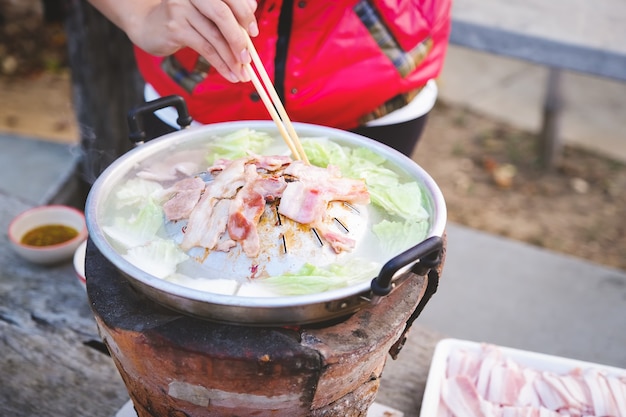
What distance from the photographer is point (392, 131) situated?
8.38 ft

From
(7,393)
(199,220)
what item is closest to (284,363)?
(199,220)

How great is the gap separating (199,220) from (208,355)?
38cm

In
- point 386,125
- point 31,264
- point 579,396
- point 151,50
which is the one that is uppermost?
point 151,50

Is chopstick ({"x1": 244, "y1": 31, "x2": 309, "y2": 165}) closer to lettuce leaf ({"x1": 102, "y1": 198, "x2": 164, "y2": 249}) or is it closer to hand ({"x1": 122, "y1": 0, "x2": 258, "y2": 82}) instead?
hand ({"x1": 122, "y1": 0, "x2": 258, "y2": 82})

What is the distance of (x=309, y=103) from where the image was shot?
93.0 inches

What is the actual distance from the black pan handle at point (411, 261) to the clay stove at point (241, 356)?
18cm

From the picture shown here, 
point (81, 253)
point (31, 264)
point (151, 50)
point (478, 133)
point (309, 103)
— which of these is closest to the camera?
point (151, 50)

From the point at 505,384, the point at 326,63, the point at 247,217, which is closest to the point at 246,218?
the point at 247,217

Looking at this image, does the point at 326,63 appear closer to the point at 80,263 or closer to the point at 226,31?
the point at 226,31

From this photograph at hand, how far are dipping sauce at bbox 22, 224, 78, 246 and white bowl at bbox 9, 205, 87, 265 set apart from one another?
0.02 meters

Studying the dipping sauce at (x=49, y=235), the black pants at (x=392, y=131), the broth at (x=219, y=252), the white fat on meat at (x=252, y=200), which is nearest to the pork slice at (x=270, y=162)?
the white fat on meat at (x=252, y=200)

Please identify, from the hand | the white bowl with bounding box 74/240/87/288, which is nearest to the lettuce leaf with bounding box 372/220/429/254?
the hand

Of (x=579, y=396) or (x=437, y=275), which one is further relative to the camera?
(x=579, y=396)

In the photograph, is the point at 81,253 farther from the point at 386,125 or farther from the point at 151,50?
the point at 386,125
